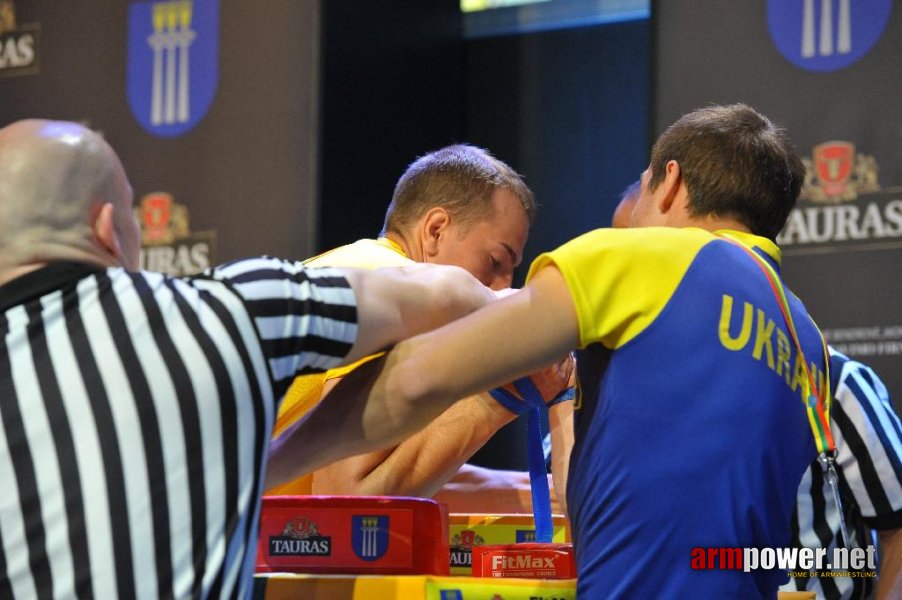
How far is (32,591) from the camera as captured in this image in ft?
3.61

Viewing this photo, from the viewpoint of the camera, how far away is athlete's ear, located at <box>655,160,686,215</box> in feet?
5.18

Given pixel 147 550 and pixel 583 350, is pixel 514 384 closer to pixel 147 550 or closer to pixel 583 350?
pixel 583 350

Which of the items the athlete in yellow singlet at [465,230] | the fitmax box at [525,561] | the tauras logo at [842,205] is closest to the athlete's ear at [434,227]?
the athlete in yellow singlet at [465,230]

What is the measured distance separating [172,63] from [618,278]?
3.18 metres

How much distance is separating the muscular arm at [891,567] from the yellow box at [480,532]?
0.72 m

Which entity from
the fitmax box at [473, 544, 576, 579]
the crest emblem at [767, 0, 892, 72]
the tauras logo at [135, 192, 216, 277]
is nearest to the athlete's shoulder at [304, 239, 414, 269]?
the fitmax box at [473, 544, 576, 579]

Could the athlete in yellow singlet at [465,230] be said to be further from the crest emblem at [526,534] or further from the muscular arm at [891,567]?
the muscular arm at [891,567]

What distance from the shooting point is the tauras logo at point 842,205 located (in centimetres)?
321

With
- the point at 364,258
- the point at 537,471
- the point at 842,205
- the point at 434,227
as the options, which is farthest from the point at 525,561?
the point at 842,205

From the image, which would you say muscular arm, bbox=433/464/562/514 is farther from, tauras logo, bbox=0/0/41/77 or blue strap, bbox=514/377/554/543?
tauras logo, bbox=0/0/41/77

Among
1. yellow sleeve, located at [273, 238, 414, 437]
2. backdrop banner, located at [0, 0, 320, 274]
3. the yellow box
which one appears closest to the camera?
the yellow box

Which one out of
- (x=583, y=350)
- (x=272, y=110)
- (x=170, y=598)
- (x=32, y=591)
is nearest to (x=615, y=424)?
(x=583, y=350)

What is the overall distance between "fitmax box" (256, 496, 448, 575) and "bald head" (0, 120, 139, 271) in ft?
1.23

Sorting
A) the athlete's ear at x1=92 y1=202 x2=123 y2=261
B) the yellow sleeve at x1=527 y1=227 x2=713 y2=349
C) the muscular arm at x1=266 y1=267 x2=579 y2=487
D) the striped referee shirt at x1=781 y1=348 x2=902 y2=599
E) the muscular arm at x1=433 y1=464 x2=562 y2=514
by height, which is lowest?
the muscular arm at x1=433 y1=464 x2=562 y2=514
